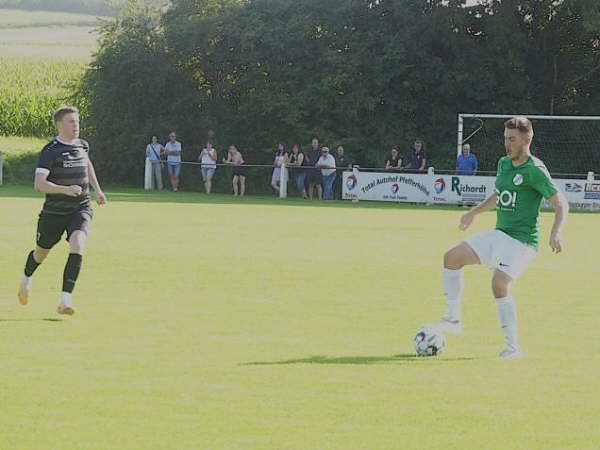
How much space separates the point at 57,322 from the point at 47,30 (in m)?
125

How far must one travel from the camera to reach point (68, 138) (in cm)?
1152

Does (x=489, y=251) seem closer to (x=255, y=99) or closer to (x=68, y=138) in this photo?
(x=68, y=138)

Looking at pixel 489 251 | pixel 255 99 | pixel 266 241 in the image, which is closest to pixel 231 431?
pixel 489 251

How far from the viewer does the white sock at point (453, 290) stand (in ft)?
32.4

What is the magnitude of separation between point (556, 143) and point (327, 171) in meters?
9.04

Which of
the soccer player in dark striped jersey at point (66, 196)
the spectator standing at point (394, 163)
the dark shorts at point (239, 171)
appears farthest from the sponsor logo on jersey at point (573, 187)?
the soccer player in dark striped jersey at point (66, 196)

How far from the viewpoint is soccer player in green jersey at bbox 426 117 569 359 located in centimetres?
950

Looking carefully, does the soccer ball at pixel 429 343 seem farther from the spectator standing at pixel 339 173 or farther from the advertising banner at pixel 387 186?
the spectator standing at pixel 339 173

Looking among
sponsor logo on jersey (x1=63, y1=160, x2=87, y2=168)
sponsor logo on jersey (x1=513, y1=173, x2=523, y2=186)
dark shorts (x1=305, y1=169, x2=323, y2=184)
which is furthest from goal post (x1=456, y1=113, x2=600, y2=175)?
sponsor logo on jersey (x1=513, y1=173, x2=523, y2=186)

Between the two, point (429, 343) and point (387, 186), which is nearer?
point (429, 343)

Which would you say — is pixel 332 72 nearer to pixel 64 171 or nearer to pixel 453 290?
pixel 64 171

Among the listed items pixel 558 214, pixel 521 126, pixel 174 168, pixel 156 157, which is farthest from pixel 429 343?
pixel 156 157

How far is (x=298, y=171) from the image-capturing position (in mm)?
39156

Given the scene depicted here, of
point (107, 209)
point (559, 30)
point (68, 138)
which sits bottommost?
point (107, 209)
